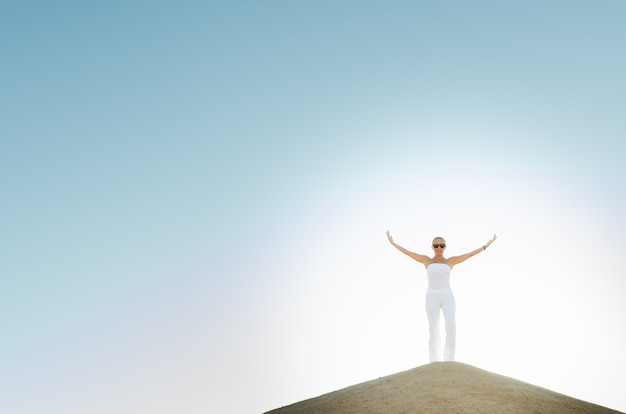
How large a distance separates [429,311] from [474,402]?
12.4 feet

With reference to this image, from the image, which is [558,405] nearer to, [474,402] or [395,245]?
[474,402]

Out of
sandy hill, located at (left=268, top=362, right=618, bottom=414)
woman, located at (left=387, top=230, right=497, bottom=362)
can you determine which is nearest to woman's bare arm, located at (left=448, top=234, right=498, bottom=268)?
woman, located at (left=387, top=230, right=497, bottom=362)

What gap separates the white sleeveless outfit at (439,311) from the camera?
17375mm

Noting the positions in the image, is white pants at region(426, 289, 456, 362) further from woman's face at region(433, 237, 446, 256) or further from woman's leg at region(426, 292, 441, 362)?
woman's face at region(433, 237, 446, 256)

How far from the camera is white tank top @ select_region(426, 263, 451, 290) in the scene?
1769 cm

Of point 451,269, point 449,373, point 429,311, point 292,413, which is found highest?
point 451,269

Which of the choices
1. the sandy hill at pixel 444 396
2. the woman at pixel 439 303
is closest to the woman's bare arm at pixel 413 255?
the woman at pixel 439 303

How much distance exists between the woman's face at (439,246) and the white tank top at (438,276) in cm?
37

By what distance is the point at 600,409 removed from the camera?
1530 cm

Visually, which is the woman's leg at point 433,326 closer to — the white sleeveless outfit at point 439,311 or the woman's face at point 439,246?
the white sleeveless outfit at point 439,311

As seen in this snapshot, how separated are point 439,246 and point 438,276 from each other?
85 centimetres

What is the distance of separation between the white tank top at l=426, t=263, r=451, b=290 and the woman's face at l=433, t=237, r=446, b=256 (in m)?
0.37

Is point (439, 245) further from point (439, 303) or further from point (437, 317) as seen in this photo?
point (437, 317)

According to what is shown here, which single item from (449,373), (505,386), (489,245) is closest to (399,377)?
(449,373)
